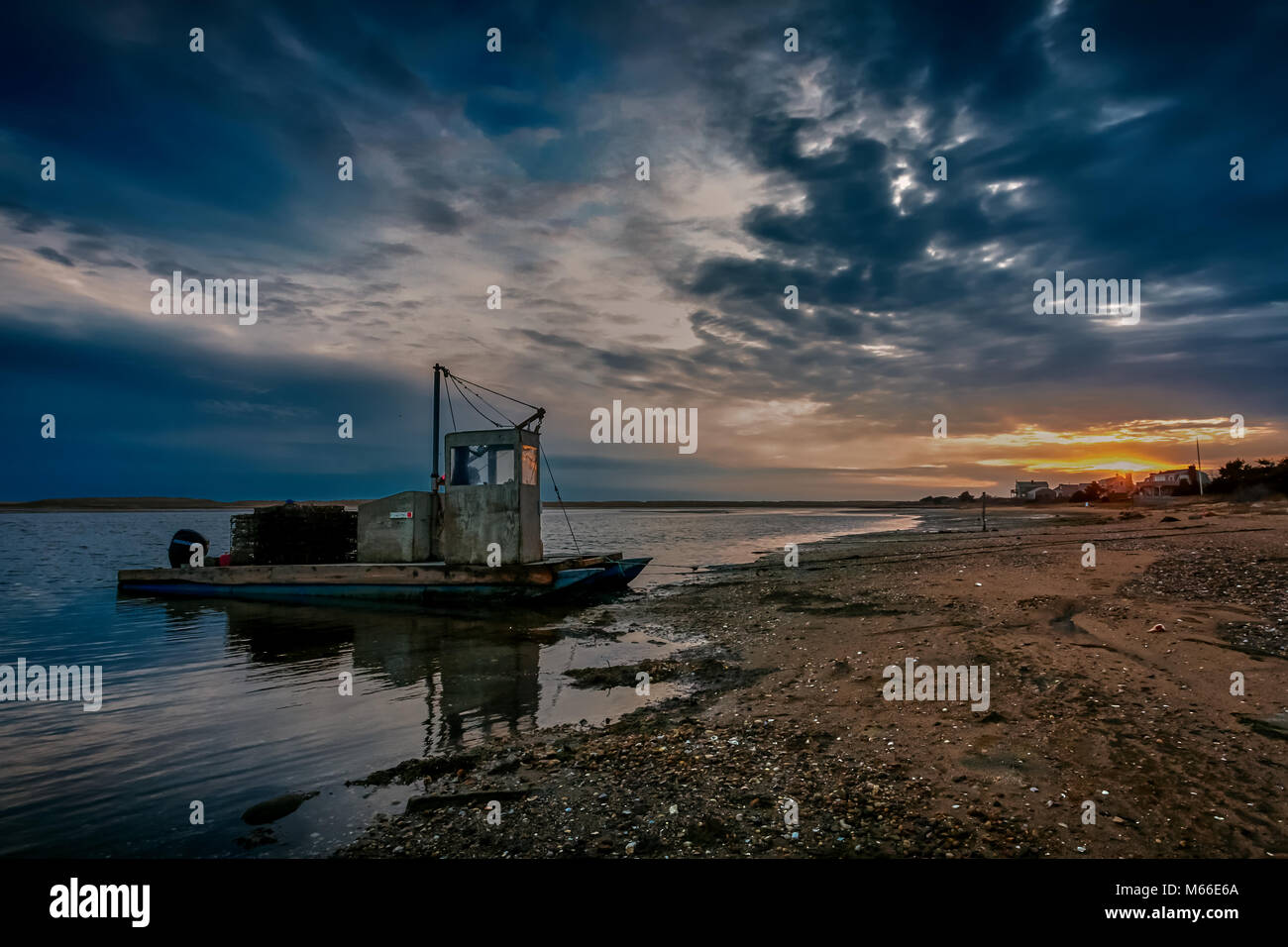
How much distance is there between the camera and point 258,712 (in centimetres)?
1092

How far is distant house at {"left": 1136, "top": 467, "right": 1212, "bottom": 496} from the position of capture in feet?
296

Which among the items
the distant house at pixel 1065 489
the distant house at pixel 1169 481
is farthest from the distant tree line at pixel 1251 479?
the distant house at pixel 1065 489

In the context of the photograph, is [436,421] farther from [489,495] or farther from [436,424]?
[489,495]

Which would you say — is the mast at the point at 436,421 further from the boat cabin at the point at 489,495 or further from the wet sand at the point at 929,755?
the wet sand at the point at 929,755

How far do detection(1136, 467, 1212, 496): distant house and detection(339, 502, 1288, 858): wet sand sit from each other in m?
96.2

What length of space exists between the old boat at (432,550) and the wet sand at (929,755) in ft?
29.8

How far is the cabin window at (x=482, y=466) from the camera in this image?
20656 mm

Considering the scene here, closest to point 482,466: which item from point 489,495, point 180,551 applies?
point 489,495

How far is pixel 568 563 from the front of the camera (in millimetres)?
21828

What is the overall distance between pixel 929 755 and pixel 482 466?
16.8 metres

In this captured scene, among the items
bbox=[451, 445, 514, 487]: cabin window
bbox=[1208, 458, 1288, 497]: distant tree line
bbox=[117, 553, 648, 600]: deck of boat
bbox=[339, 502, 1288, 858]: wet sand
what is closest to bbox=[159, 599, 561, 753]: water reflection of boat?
bbox=[117, 553, 648, 600]: deck of boat

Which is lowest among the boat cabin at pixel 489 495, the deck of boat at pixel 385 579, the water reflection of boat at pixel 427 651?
the water reflection of boat at pixel 427 651
